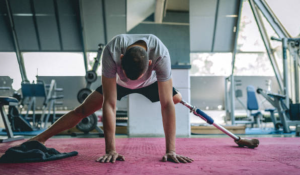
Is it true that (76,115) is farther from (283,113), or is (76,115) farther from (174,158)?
(283,113)

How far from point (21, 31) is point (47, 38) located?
0.72 m

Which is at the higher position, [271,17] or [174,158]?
[271,17]

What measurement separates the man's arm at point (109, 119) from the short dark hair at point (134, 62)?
250mm

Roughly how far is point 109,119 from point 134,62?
0.40 m

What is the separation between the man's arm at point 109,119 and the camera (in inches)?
55.1

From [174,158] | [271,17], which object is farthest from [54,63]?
[174,158]

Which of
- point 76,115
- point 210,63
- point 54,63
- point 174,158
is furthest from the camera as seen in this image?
point 210,63

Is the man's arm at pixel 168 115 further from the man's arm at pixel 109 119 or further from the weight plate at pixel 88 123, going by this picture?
the weight plate at pixel 88 123

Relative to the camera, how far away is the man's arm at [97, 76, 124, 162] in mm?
1399

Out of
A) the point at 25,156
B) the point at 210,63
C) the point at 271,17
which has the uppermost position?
the point at 271,17

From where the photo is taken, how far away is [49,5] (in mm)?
6832

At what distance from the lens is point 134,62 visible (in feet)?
3.92

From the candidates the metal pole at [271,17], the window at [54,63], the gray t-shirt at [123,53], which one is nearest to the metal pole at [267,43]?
the metal pole at [271,17]

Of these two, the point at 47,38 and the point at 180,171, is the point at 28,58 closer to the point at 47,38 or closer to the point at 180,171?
the point at 47,38
